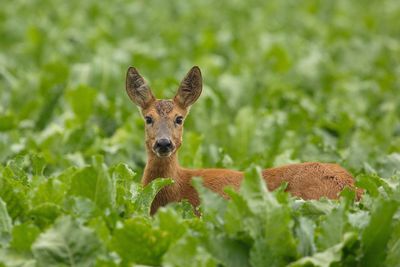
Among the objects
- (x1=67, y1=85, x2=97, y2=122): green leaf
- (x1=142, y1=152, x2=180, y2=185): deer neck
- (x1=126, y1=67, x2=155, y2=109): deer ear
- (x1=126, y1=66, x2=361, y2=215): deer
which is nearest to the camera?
(x1=126, y1=66, x2=361, y2=215): deer

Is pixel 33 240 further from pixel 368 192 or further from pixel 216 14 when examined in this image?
pixel 216 14

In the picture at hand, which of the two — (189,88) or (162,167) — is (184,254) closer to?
(162,167)

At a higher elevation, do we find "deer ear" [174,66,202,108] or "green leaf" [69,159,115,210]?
"deer ear" [174,66,202,108]

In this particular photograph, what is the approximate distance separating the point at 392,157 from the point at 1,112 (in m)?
4.65

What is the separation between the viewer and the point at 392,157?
844 cm

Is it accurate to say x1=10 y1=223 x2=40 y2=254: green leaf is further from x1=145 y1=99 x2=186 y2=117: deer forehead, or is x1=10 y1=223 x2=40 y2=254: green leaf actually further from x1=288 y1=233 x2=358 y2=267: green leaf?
x1=145 y1=99 x2=186 y2=117: deer forehead

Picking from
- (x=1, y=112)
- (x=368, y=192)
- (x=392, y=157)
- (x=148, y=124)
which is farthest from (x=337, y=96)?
(x=368, y=192)

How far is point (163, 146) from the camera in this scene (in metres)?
7.27

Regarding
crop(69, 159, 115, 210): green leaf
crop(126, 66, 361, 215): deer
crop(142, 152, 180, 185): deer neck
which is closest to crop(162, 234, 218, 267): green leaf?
crop(69, 159, 115, 210): green leaf

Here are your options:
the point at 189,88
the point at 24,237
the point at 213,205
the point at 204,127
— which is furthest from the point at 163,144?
the point at 204,127

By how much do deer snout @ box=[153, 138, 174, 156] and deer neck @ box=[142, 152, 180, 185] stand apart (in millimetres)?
176

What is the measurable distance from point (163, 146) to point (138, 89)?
742 millimetres

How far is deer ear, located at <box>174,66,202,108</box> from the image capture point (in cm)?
782

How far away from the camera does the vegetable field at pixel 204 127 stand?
17.6ft
